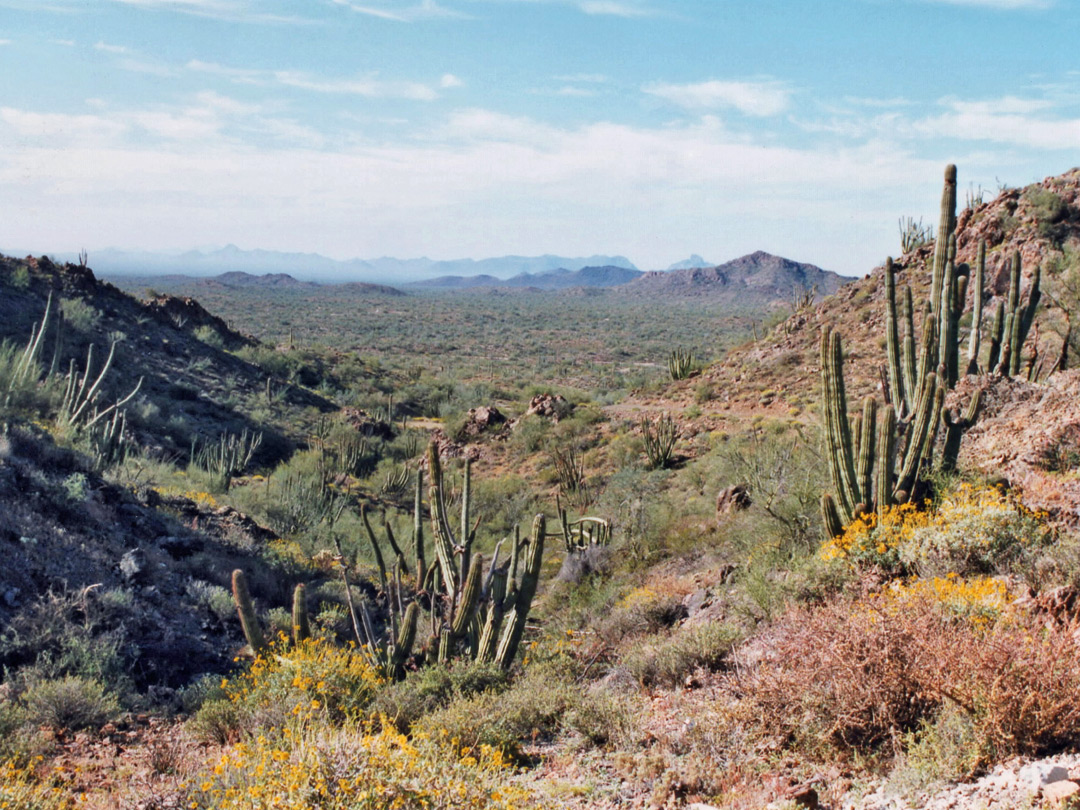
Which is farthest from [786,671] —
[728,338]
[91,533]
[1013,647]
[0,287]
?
[728,338]

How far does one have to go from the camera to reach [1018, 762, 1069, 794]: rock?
333 centimetres

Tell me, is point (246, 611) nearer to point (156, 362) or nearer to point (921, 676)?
point (921, 676)

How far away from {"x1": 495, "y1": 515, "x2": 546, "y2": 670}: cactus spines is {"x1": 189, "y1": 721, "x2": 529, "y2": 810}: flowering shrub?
262 cm

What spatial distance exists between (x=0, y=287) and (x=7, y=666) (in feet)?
79.2

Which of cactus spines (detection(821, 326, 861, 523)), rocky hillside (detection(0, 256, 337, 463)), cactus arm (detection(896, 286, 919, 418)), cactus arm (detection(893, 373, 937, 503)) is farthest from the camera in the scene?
rocky hillside (detection(0, 256, 337, 463))

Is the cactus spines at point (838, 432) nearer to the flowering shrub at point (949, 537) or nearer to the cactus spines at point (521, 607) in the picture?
the flowering shrub at point (949, 537)

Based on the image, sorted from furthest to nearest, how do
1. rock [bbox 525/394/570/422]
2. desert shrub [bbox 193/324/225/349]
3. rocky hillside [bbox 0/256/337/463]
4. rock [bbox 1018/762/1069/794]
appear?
desert shrub [bbox 193/324/225/349], rock [bbox 525/394/570/422], rocky hillside [bbox 0/256/337/463], rock [bbox 1018/762/1069/794]

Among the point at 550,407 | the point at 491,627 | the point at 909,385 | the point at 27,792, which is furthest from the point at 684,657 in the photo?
the point at 550,407

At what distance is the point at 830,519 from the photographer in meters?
7.62

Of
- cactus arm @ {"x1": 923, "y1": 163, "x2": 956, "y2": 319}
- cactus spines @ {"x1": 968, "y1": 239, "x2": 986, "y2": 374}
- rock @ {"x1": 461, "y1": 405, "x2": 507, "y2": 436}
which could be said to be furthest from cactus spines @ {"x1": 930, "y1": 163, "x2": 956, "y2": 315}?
Result: rock @ {"x1": 461, "y1": 405, "x2": 507, "y2": 436}

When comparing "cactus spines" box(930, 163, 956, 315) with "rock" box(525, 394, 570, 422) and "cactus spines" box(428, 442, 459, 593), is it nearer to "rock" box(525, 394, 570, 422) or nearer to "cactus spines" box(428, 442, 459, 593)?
"cactus spines" box(428, 442, 459, 593)

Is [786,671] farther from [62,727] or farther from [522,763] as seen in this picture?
[62,727]

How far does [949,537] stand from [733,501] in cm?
621

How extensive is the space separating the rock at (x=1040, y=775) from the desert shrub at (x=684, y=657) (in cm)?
262
